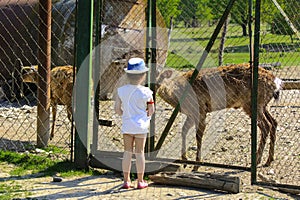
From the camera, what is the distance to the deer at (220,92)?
26.1 ft

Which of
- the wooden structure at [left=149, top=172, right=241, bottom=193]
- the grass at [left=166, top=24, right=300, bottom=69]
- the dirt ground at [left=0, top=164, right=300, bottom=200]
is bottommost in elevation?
the dirt ground at [left=0, top=164, right=300, bottom=200]

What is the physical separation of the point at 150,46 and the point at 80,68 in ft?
2.63

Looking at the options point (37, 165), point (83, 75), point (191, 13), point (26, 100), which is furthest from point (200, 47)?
point (37, 165)

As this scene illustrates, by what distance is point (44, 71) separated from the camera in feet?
25.3

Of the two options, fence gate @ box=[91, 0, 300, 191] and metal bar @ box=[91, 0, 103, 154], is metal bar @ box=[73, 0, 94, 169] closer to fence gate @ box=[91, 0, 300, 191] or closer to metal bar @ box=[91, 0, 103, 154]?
metal bar @ box=[91, 0, 103, 154]

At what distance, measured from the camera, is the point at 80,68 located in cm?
636

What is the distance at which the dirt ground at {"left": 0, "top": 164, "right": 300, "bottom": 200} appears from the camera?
559 centimetres

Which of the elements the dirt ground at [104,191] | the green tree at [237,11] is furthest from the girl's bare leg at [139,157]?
the green tree at [237,11]

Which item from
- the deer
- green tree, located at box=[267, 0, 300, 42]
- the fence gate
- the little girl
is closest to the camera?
the little girl

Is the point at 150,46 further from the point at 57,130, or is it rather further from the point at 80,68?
the point at 57,130

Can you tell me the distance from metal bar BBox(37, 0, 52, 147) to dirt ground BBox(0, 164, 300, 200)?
5.24 ft

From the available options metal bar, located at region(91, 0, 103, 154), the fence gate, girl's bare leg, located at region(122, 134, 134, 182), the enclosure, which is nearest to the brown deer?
the enclosure

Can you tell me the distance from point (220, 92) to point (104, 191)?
3099mm

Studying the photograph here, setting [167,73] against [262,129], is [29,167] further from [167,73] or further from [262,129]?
[262,129]
